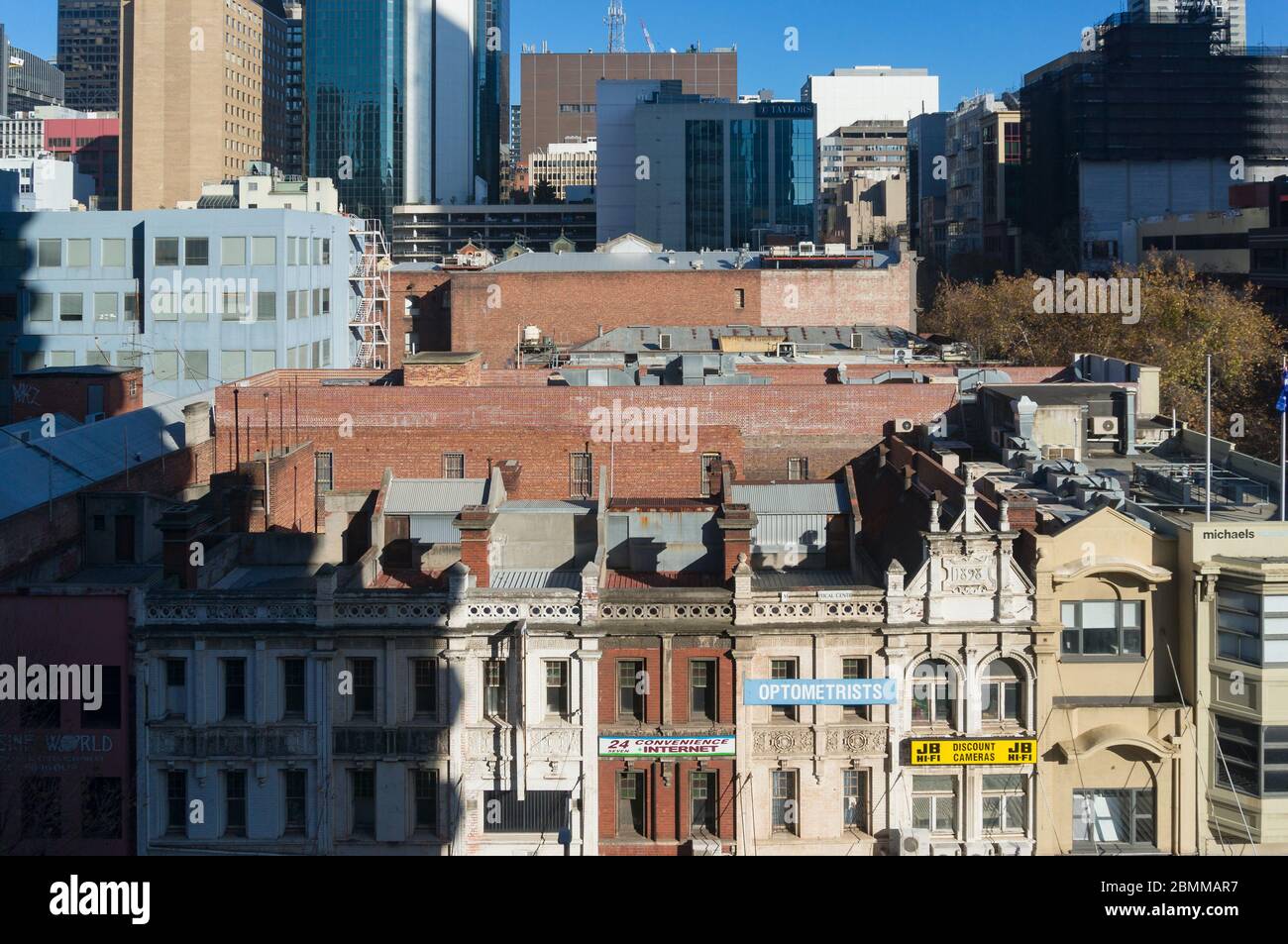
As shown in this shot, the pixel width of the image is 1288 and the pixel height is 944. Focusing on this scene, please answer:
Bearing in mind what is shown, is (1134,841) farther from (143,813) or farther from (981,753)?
(143,813)

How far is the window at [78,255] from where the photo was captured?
67.1 metres

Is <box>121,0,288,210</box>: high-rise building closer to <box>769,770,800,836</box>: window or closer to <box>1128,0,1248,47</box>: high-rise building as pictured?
<box>1128,0,1248,47</box>: high-rise building

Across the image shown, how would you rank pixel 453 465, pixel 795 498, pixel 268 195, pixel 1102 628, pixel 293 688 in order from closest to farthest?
pixel 1102 628, pixel 293 688, pixel 795 498, pixel 453 465, pixel 268 195

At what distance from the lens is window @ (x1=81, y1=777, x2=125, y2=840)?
91.5ft

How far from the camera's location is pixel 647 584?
109 ft

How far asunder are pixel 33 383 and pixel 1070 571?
39.1 m

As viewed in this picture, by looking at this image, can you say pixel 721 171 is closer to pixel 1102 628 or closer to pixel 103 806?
pixel 1102 628

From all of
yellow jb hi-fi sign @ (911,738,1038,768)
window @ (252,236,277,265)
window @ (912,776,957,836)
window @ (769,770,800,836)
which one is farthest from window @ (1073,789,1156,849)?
window @ (252,236,277,265)

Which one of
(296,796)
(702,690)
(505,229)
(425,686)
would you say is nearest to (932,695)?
(702,690)

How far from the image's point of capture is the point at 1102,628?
27.8m

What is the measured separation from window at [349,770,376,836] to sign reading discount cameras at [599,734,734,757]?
4.58m

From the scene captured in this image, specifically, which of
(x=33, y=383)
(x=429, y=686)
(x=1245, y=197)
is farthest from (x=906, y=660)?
(x=1245, y=197)

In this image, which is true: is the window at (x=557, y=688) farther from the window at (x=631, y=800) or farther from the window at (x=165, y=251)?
the window at (x=165, y=251)

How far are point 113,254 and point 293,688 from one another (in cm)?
4492
